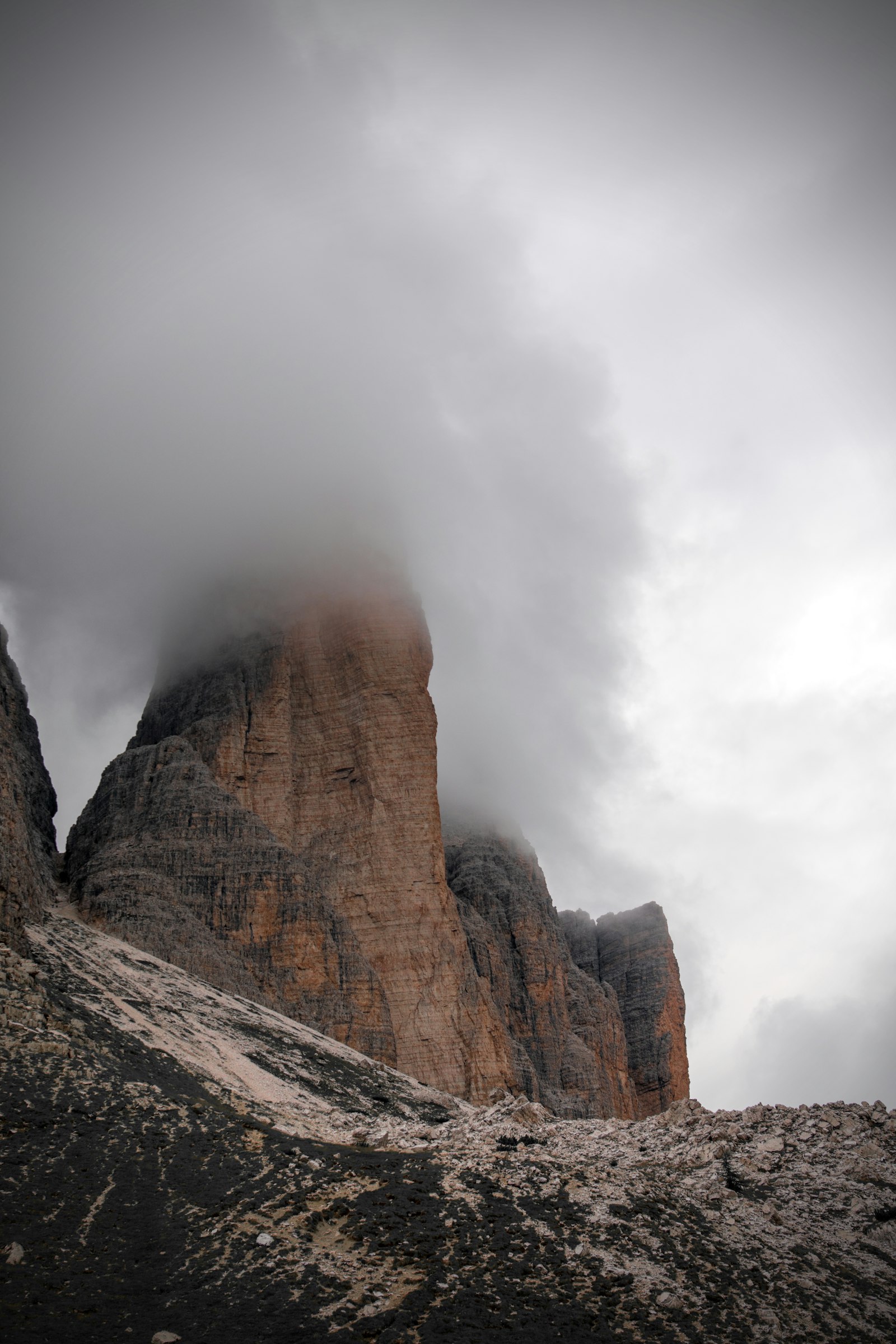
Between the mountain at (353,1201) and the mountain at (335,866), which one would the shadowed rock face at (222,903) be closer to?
the mountain at (335,866)

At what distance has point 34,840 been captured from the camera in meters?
62.2

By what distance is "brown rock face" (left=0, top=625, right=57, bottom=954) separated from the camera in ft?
126

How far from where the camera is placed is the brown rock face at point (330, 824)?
62812mm

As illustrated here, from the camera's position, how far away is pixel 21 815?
4534cm

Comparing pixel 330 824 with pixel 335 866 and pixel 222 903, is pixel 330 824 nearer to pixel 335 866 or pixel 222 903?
pixel 335 866

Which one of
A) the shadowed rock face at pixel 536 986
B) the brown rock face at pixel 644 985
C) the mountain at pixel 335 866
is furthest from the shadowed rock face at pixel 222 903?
the brown rock face at pixel 644 985

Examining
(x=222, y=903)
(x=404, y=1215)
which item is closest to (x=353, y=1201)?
(x=404, y=1215)

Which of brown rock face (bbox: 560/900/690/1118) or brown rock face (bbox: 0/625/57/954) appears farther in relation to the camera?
brown rock face (bbox: 560/900/690/1118)

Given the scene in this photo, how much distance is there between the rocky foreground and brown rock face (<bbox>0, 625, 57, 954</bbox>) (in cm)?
738

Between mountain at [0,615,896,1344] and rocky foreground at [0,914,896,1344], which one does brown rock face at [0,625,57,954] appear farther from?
rocky foreground at [0,914,896,1344]

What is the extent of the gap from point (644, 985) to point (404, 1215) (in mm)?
91903

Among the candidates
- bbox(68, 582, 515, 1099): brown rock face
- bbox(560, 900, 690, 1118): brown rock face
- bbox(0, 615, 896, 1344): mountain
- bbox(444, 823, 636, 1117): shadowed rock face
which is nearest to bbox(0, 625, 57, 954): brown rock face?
bbox(0, 615, 896, 1344): mountain

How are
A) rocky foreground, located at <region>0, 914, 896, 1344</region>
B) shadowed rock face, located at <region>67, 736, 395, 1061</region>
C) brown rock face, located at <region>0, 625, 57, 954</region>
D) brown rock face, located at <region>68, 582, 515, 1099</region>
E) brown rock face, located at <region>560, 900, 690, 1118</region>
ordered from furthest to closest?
brown rock face, located at <region>560, 900, 690, 1118</region>
brown rock face, located at <region>68, 582, 515, 1099</region>
shadowed rock face, located at <region>67, 736, 395, 1061</region>
brown rock face, located at <region>0, 625, 57, 954</region>
rocky foreground, located at <region>0, 914, 896, 1344</region>

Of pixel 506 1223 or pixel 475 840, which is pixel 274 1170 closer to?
pixel 506 1223
